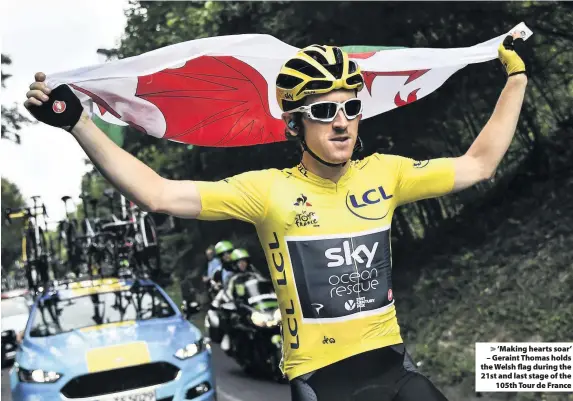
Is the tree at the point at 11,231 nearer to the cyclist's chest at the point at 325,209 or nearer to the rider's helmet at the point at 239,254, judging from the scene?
the rider's helmet at the point at 239,254

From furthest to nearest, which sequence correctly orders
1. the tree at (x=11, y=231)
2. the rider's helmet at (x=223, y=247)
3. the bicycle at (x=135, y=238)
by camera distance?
the bicycle at (x=135, y=238) < the rider's helmet at (x=223, y=247) < the tree at (x=11, y=231)

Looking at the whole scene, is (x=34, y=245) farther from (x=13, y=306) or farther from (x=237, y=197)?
(x=237, y=197)

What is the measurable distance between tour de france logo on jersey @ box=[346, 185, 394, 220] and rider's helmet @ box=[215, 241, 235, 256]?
5.89m

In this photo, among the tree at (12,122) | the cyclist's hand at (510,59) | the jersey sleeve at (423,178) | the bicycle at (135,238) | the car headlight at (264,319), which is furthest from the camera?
the bicycle at (135,238)

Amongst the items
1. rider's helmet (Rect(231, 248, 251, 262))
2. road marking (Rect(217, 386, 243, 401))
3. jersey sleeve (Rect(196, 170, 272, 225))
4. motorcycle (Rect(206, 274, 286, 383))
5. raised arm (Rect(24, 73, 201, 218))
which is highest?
raised arm (Rect(24, 73, 201, 218))

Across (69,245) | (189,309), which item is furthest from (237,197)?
(69,245)

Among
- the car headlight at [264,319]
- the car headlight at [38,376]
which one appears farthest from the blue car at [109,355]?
the car headlight at [264,319]

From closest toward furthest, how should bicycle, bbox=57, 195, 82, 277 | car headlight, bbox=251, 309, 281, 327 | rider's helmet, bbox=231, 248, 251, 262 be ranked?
1. car headlight, bbox=251, 309, 281, 327
2. rider's helmet, bbox=231, 248, 251, 262
3. bicycle, bbox=57, 195, 82, 277

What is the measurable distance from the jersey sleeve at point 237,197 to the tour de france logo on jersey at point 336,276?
154mm

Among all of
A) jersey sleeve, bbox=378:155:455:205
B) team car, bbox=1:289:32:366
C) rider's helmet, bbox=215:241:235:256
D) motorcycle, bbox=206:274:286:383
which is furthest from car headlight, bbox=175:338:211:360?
jersey sleeve, bbox=378:155:455:205

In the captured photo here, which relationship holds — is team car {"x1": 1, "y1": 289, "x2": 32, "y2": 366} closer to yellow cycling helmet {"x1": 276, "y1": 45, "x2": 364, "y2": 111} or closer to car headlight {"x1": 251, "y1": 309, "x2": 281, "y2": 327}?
car headlight {"x1": 251, "y1": 309, "x2": 281, "y2": 327}

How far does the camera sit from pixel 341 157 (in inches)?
97.5

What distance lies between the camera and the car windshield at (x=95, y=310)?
6.32 metres

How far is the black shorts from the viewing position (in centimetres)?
236
